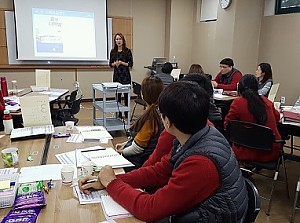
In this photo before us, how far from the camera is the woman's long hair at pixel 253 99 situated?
269 cm

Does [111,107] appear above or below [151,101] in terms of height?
below

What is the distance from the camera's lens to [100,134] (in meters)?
2.23

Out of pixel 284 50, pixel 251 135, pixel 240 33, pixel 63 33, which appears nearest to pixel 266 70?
pixel 284 50

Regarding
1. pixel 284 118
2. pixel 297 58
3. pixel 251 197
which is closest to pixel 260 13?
pixel 297 58

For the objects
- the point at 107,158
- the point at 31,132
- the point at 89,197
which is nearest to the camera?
the point at 89,197

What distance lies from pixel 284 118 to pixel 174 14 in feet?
16.0

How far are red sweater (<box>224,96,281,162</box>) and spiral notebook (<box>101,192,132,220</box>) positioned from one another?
178 centimetres

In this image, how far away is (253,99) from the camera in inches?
107

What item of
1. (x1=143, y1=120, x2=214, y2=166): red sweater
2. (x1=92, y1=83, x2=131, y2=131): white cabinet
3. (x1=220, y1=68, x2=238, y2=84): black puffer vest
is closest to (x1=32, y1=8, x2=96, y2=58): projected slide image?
(x1=92, y1=83, x2=131, y2=131): white cabinet

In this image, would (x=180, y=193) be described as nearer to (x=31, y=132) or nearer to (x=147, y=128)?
(x=147, y=128)

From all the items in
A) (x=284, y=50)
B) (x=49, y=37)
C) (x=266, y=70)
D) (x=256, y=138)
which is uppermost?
(x=49, y=37)

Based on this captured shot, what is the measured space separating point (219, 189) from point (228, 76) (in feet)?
12.4

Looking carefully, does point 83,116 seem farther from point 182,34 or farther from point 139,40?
point 182,34

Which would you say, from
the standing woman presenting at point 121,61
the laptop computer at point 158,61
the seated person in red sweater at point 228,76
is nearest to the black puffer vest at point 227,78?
the seated person in red sweater at point 228,76
